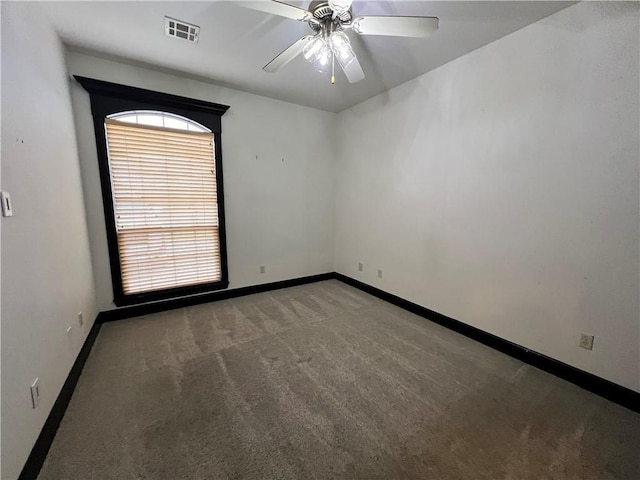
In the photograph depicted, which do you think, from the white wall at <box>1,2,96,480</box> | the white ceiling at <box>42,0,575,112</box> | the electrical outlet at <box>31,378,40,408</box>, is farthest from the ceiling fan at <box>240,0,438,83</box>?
the electrical outlet at <box>31,378,40,408</box>

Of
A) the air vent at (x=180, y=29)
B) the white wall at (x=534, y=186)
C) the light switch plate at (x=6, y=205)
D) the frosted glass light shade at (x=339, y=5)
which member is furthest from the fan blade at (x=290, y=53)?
the light switch plate at (x=6, y=205)

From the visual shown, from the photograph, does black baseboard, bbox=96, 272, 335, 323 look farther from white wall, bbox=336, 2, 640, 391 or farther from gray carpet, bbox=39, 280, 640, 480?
white wall, bbox=336, 2, 640, 391

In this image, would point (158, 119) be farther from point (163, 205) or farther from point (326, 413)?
point (326, 413)

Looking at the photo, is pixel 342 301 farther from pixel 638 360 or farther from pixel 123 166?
pixel 123 166

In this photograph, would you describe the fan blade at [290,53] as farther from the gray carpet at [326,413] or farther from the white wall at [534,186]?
the gray carpet at [326,413]

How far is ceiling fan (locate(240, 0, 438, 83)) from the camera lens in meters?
1.45

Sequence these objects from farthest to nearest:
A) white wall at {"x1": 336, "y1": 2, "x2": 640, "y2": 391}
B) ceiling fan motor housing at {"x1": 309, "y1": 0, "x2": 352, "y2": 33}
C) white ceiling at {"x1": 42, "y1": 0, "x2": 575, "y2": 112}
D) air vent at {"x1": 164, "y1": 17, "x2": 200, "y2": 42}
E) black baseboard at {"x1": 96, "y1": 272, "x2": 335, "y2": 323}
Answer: black baseboard at {"x1": 96, "y1": 272, "x2": 335, "y2": 323}
air vent at {"x1": 164, "y1": 17, "x2": 200, "y2": 42}
white ceiling at {"x1": 42, "y1": 0, "x2": 575, "y2": 112}
white wall at {"x1": 336, "y1": 2, "x2": 640, "y2": 391}
ceiling fan motor housing at {"x1": 309, "y1": 0, "x2": 352, "y2": 33}

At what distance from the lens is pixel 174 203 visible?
3035 millimetres

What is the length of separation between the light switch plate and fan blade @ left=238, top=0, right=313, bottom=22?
4.96 feet

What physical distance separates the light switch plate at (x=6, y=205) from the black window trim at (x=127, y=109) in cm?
162

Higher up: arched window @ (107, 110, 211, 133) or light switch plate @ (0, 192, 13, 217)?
arched window @ (107, 110, 211, 133)

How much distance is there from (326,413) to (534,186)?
2333 mm

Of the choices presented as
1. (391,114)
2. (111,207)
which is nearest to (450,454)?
(391,114)

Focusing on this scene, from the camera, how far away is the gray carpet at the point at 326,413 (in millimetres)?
1316
